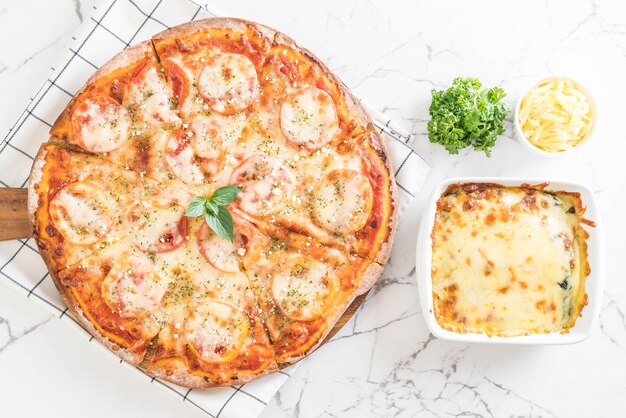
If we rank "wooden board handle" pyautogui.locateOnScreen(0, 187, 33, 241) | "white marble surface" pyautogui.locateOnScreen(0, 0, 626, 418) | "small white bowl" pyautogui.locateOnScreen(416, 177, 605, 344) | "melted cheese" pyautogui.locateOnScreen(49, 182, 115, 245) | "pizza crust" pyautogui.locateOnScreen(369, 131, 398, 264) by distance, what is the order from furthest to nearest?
"white marble surface" pyautogui.locateOnScreen(0, 0, 626, 418)
"wooden board handle" pyautogui.locateOnScreen(0, 187, 33, 241)
"pizza crust" pyautogui.locateOnScreen(369, 131, 398, 264)
"melted cheese" pyautogui.locateOnScreen(49, 182, 115, 245)
"small white bowl" pyautogui.locateOnScreen(416, 177, 605, 344)

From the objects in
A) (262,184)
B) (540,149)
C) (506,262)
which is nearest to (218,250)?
(262,184)

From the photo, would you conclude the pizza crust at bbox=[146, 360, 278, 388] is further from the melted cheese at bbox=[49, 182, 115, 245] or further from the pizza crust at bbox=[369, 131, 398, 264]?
the pizza crust at bbox=[369, 131, 398, 264]

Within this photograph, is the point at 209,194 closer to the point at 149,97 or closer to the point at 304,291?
the point at 149,97

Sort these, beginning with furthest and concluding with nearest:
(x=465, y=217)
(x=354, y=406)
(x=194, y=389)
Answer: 1. (x=354, y=406)
2. (x=194, y=389)
3. (x=465, y=217)

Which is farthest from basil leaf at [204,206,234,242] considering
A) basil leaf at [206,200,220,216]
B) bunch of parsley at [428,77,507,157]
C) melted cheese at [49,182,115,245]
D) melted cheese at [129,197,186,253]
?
bunch of parsley at [428,77,507,157]

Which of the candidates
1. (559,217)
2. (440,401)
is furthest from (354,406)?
(559,217)

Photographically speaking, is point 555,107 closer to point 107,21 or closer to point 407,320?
point 407,320

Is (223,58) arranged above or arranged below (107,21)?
above
